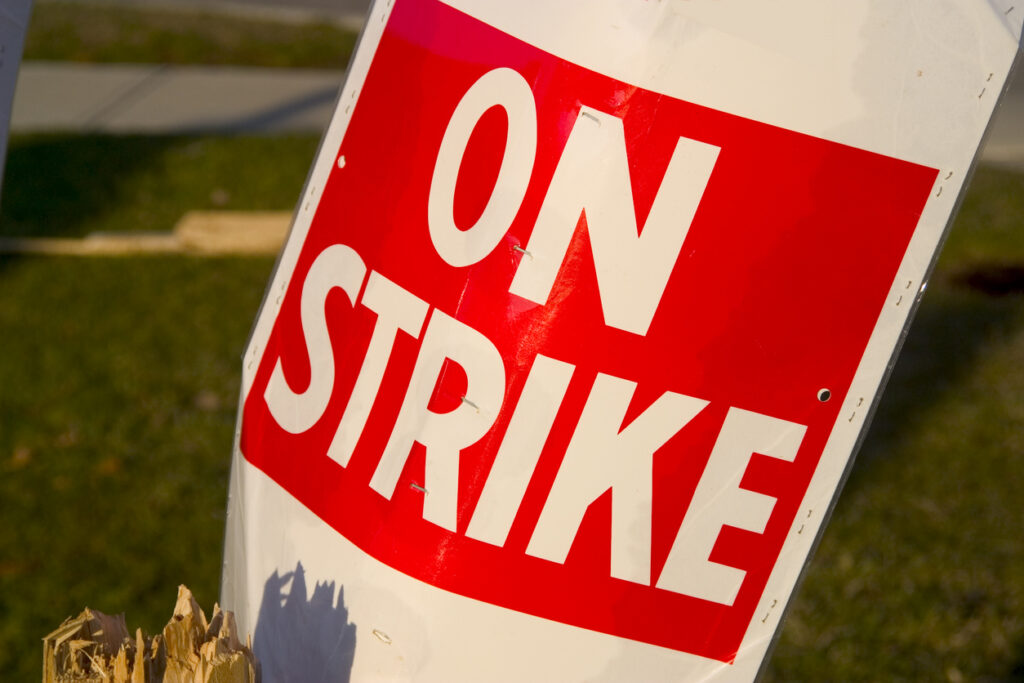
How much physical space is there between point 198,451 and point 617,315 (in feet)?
9.76

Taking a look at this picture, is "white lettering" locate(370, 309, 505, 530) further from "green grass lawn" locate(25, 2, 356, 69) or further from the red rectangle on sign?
"green grass lawn" locate(25, 2, 356, 69)

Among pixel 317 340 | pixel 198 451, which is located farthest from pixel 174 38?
pixel 317 340

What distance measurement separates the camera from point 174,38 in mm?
8992

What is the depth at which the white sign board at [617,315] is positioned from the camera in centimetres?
153

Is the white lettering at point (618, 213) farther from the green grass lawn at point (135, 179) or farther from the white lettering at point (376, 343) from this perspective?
the green grass lawn at point (135, 179)

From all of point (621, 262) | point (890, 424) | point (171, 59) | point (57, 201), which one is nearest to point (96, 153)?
point (57, 201)

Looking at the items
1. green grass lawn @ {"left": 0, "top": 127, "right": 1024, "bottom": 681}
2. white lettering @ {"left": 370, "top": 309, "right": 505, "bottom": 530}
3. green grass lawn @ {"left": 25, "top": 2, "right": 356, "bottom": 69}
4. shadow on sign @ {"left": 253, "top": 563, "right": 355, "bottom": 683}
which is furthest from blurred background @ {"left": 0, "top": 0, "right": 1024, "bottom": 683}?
white lettering @ {"left": 370, "top": 309, "right": 505, "bottom": 530}

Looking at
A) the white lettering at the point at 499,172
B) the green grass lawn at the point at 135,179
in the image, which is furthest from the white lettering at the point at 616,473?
the green grass lawn at the point at 135,179

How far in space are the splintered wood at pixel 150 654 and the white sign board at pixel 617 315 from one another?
26 cm

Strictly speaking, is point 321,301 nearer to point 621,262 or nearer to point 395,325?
point 395,325

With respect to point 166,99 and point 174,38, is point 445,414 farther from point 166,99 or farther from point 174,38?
point 174,38

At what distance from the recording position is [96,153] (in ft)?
22.1

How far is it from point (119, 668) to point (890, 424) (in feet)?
13.3

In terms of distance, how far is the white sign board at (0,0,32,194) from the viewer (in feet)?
6.00
